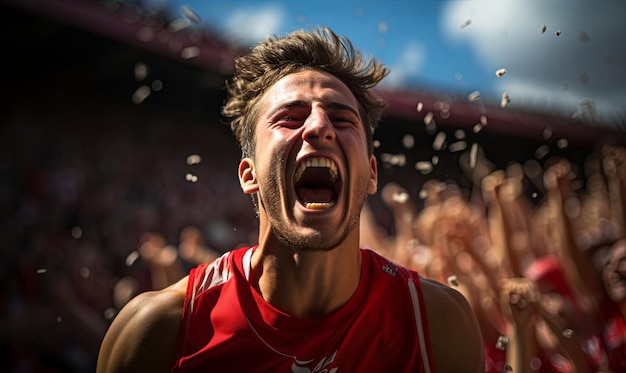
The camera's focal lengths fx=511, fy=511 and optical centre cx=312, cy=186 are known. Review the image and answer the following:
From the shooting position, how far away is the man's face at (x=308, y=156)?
5.23ft

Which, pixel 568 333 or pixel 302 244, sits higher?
pixel 302 244

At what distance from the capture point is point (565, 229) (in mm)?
2334

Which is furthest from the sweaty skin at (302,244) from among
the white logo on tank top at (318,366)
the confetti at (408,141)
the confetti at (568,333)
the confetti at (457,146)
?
the confetti at (457,146)

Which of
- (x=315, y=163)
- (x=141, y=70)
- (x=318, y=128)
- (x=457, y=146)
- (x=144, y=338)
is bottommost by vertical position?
(x=144, y=338)

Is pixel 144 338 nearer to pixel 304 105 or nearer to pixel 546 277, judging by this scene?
pixel 304 105

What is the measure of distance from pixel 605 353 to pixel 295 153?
163 centimetres

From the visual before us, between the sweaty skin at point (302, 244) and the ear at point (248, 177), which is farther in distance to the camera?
the ear at point (248, 177)

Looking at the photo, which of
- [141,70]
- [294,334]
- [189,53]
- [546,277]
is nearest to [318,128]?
[294,334]

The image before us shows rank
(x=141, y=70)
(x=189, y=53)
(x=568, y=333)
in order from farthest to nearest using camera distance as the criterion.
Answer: (x=141, y=70) → (x=189, y=53) → (x=568, y=333)

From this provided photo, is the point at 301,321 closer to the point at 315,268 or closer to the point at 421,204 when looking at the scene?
the point at 315,268

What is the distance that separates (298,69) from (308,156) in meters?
0.42

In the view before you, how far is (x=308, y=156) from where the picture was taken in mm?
1607

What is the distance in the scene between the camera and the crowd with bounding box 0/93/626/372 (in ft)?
7.45

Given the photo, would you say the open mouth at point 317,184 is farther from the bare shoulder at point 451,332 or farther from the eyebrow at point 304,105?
the bare shoulder at point 451,332
